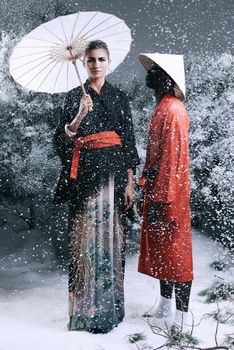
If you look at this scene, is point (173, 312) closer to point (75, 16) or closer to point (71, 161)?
point (71, 161)

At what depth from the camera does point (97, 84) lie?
3.61 m

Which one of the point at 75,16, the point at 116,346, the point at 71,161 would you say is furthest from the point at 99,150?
the point at 116,346

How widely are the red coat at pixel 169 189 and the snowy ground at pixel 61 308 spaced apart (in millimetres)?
360

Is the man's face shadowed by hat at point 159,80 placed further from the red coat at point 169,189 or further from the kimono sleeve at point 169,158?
the kimono sleeve at point 169,158

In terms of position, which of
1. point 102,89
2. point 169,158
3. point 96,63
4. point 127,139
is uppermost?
point 96,63

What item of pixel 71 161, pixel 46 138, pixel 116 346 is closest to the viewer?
pixel 116 346

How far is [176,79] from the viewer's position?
3.57 m

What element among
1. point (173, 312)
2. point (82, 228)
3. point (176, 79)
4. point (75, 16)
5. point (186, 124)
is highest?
point (75, 16)

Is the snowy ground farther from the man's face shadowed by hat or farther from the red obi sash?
the man's face shadowed by hat

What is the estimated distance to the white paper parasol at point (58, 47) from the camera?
11.3 feet

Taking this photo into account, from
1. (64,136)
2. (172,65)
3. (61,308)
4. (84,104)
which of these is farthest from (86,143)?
(61,308)

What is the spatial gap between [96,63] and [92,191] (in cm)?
92

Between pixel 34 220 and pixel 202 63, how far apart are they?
8.38ft

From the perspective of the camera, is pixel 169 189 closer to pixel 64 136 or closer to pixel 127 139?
pixel 127 139
